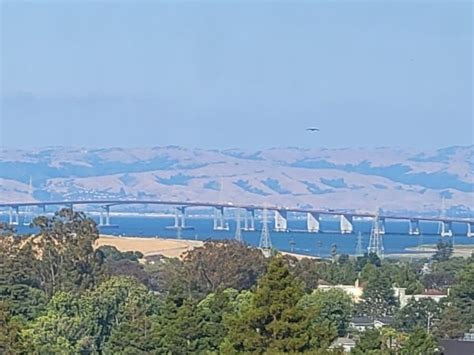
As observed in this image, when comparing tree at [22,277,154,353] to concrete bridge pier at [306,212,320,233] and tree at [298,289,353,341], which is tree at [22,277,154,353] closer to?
tree at [298,289,353,341]

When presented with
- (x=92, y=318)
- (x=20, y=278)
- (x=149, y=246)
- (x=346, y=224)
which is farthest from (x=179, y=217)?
(x=92, y=318)

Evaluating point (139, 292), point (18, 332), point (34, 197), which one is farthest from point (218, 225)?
point (18, 332)

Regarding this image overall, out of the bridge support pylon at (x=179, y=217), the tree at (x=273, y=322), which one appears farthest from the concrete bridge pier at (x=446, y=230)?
the tree at (x=273, y=322)

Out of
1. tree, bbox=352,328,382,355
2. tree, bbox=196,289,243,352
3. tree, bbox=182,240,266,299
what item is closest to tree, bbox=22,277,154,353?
tree, bbox=196,289,243,352

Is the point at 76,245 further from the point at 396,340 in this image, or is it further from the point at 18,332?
the point at 18,332

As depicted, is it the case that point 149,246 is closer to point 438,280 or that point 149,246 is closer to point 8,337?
point 438,280

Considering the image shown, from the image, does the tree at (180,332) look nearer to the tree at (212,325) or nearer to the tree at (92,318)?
the tree at (212,325)
